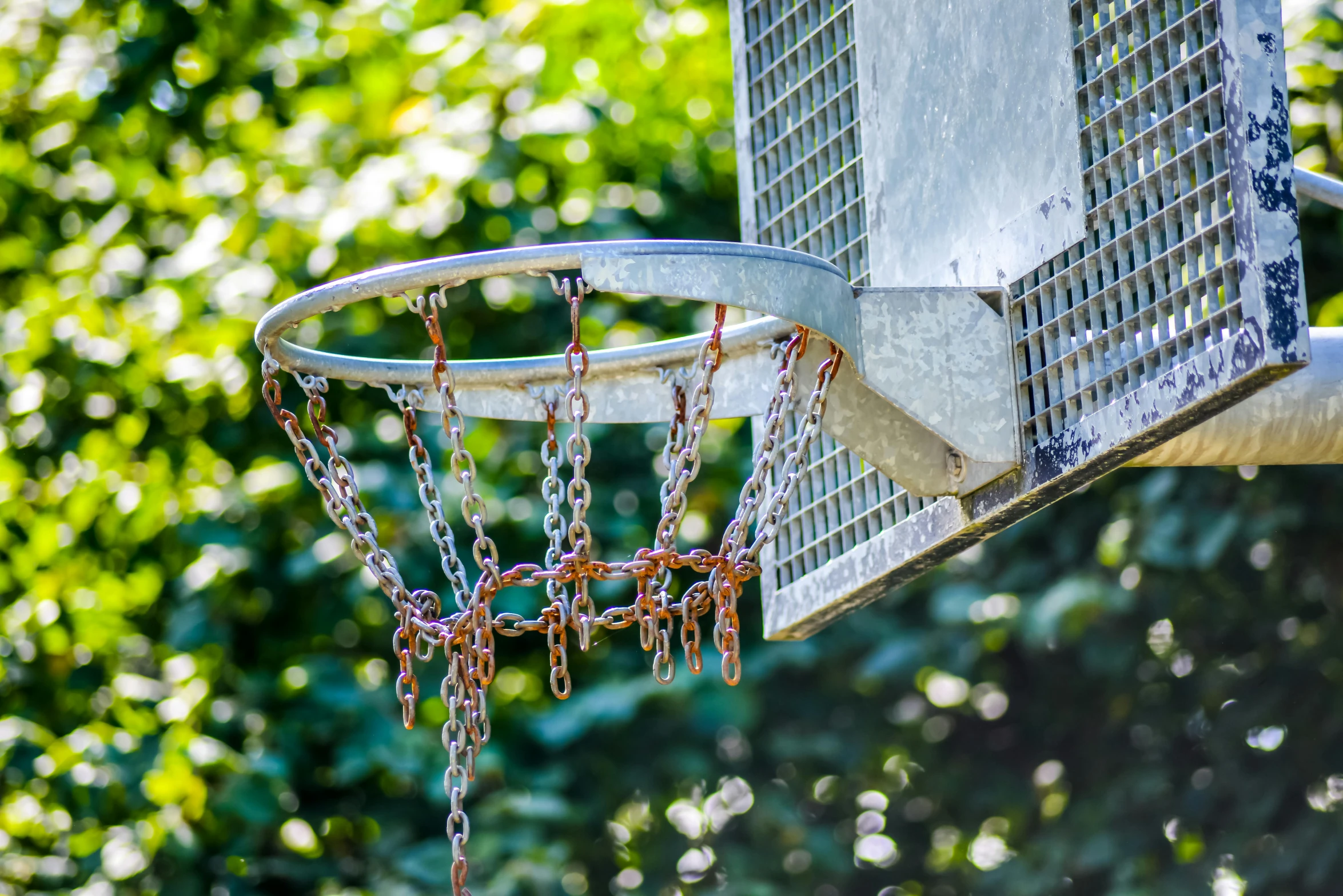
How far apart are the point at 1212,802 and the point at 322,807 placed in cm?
220

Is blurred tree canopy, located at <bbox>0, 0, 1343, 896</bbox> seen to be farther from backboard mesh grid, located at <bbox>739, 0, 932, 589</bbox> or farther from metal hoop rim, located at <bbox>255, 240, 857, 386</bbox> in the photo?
metal hoop rim, located at <bbox>255, 240, 857, 386</bbox>

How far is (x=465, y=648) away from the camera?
1858 mm

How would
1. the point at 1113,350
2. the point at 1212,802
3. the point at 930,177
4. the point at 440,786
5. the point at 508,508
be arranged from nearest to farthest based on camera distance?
the point at 1113,350 < the point at 930,177 < the point at 440,786 < the point at 508,508 < the point at 1212,802

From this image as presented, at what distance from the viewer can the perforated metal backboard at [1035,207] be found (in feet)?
5.11

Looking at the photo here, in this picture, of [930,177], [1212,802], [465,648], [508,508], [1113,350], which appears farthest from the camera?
[1212,802]

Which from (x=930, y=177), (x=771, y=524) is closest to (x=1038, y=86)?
(x=930, y=177)

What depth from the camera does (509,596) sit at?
3.62 meters

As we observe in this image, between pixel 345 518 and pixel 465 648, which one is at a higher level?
pixel 345 518

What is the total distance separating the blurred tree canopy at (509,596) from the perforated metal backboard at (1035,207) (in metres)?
1.46

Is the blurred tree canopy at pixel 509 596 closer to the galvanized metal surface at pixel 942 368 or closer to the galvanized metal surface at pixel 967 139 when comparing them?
the galvanized metal surface at pixel 967 139

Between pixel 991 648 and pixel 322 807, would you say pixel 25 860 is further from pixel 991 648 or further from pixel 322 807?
pixel 991 648

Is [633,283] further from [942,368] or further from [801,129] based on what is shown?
[801,129]

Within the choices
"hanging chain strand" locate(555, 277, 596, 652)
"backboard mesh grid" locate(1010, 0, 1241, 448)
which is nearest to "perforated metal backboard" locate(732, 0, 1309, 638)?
"backboard mesh grid" locate(1010, 0, 1241, 448)

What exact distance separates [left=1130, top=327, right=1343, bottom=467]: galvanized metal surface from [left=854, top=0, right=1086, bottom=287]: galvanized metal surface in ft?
0.90
